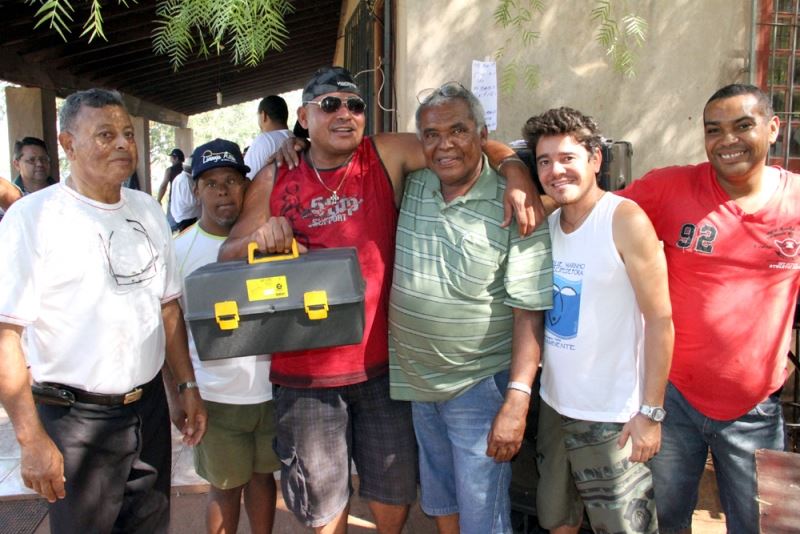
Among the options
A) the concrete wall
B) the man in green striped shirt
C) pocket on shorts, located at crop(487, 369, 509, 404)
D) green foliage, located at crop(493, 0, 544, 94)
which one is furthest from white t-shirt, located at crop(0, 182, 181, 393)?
the concrete wall

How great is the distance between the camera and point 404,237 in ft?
7.48

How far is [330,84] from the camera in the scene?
2.33 meters

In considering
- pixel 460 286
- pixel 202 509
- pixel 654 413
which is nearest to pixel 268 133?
pixel 202 509

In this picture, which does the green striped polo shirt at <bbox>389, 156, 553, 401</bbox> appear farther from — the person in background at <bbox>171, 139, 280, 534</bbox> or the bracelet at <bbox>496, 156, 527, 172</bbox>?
the person in background at <bbox>171, 139, 280, 534</bbox>

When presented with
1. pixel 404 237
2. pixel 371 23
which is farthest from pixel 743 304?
pixel 371 23

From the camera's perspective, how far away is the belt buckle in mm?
2240

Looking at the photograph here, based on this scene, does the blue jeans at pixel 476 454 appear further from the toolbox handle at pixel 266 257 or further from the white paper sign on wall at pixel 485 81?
the white paper sign on wall at pixel 485 81

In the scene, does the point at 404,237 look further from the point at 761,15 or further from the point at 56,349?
the point at 761,15

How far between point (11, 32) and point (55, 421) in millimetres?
5077

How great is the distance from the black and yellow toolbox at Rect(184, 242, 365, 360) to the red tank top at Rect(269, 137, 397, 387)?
279mm

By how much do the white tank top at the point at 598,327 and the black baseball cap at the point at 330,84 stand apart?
1.00 m

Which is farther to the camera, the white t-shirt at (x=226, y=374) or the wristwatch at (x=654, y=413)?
the white t-shirt at (x=226, y=374)

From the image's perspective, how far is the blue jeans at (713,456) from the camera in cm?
223

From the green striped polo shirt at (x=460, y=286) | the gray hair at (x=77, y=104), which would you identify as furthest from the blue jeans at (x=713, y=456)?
→ the gray hair at (x=77, y=104)
